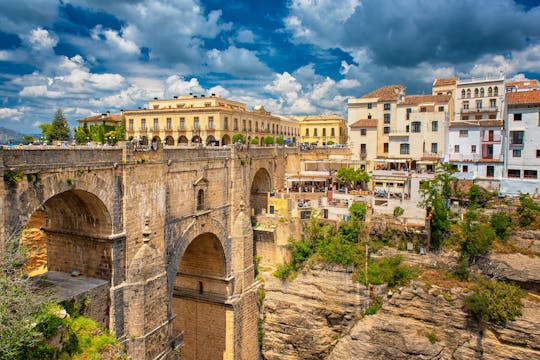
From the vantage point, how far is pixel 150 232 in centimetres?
1504

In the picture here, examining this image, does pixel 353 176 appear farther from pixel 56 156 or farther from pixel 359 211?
pixel 56 156

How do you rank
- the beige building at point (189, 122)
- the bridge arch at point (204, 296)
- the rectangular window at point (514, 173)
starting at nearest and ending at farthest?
1. the bridge arch at point (204, 296)
2. the rectangular window at point (514, 173)
3. the beige building at point (189, 122)

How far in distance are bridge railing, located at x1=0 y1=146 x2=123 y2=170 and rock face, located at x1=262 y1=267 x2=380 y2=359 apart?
14.4 m

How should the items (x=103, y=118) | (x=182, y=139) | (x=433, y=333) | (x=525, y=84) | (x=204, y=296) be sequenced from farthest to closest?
(x=103, y=118)
(x=182, y=139)
(x=525, y=84)
(x=204, y=296)
(x=433, y=333)

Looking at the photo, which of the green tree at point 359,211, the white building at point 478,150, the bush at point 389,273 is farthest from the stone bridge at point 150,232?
the white building at point 478,150

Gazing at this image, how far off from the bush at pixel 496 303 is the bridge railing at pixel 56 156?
60.2 ft

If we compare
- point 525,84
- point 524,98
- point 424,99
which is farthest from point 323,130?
point 524,98

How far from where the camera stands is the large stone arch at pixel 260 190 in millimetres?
28703

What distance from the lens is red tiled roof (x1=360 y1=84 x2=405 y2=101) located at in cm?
3831

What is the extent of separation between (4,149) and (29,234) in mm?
9834

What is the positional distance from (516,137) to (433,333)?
15.8 meters

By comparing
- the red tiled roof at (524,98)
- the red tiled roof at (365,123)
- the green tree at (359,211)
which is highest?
the red tiled roof at (524,98)

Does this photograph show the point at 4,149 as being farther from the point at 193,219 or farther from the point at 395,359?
the point at 395,359

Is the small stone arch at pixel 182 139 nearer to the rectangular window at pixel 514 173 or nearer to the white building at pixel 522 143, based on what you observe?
the white building at pixel 522 143
